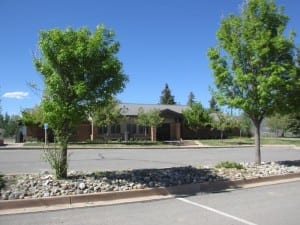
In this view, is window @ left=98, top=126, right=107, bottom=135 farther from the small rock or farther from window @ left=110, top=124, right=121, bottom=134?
the small rock

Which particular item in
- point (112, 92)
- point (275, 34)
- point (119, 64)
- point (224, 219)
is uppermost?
point (275, 34)

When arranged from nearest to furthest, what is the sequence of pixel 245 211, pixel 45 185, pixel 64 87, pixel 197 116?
pixel 245 211 < pixel 45 185 < pixel 64 87 < pixel 197 116

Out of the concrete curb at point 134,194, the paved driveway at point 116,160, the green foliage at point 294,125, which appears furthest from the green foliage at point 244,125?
the concrete curb at point 134,194

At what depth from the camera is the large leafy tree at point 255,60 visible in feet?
49.8

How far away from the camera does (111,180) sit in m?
11.3

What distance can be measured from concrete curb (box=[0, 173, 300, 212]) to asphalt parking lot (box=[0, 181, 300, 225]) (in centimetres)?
53

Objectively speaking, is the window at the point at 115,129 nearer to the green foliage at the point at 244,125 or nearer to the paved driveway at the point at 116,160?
the green foliage at the point at 244,125

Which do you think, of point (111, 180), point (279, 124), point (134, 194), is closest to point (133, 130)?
point (279, 124)

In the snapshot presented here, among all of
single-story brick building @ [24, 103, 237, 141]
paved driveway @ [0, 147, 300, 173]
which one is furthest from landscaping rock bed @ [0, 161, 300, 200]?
single-story brick building @ [24, 103, 237, 141]

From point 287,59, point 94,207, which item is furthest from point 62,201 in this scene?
point 287,59

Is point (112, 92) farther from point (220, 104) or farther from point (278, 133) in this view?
point (278, 133)

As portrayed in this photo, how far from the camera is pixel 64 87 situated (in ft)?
36.7

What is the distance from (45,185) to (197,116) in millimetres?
41444

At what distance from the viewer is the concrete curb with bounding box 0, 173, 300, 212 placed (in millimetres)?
9005
